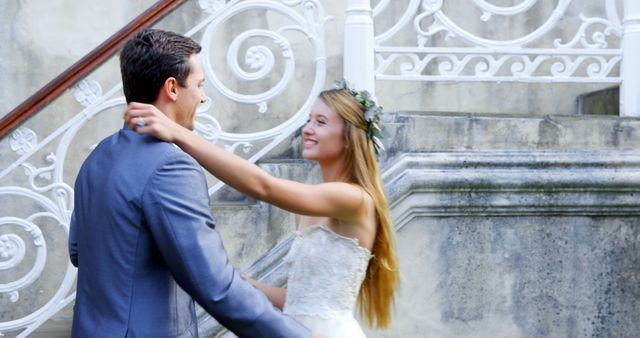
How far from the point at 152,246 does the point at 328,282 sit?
1092 mm

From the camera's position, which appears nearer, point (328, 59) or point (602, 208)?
point (602, 208)

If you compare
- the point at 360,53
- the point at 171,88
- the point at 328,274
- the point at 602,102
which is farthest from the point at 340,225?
the point at 602,102

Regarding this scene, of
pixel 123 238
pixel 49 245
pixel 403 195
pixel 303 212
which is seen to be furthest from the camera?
pixel 49 245

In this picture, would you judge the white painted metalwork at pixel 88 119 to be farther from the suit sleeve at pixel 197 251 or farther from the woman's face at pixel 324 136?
the suit sleeve at pixel 197 251

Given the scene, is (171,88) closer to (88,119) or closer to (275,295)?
(275,295)

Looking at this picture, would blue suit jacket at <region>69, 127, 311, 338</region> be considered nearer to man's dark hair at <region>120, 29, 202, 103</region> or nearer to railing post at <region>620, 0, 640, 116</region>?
man's dark hair at <region>120, 29, 202, 103</region>

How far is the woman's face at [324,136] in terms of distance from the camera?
13.0ft

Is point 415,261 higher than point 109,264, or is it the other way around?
point 415,261

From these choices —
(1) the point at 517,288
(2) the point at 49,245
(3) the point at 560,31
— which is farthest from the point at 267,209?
(3) the point at 560,31

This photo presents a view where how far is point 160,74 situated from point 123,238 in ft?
1.56

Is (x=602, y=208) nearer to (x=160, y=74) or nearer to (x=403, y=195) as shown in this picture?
(x=403, y=195)

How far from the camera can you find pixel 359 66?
17.3 ft

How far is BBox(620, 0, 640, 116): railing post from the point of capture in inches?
214

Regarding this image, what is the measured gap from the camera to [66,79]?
525cm
